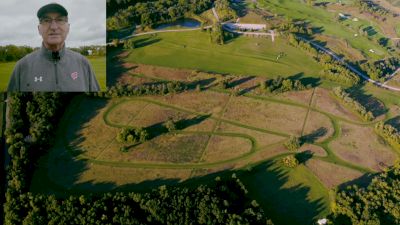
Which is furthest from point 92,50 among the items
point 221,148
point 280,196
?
point 280,196

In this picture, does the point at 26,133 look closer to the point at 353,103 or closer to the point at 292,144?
the point at 292,144

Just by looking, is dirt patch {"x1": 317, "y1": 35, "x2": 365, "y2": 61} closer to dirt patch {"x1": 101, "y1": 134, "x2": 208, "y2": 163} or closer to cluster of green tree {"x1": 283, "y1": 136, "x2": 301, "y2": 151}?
cluster of green tree {"x1": 283, "y1": 136, "x2": 301, "y2": 151}

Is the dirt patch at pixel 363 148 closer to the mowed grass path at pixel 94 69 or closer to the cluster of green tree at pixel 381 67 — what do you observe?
the cluster of green tree at pixel 381 67

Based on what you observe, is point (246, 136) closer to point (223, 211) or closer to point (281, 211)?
point (281, 211)

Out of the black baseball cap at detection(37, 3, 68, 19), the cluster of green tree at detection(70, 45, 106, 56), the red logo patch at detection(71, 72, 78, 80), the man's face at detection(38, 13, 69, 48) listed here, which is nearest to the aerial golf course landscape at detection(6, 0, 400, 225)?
the red logo patch at detection(71, 72, 78, 80)

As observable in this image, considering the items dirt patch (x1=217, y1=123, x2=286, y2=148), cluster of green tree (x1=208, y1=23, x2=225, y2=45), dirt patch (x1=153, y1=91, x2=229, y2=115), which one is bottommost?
dirt patch (x1=217, y1=123, x2=286, y2=148)

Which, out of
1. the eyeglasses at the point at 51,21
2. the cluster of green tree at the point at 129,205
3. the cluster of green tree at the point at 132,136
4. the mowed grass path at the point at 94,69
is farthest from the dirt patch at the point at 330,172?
the eyeglasses at the point at 51,21

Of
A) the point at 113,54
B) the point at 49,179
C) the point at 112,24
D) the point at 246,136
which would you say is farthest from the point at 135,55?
the point at 49,179
